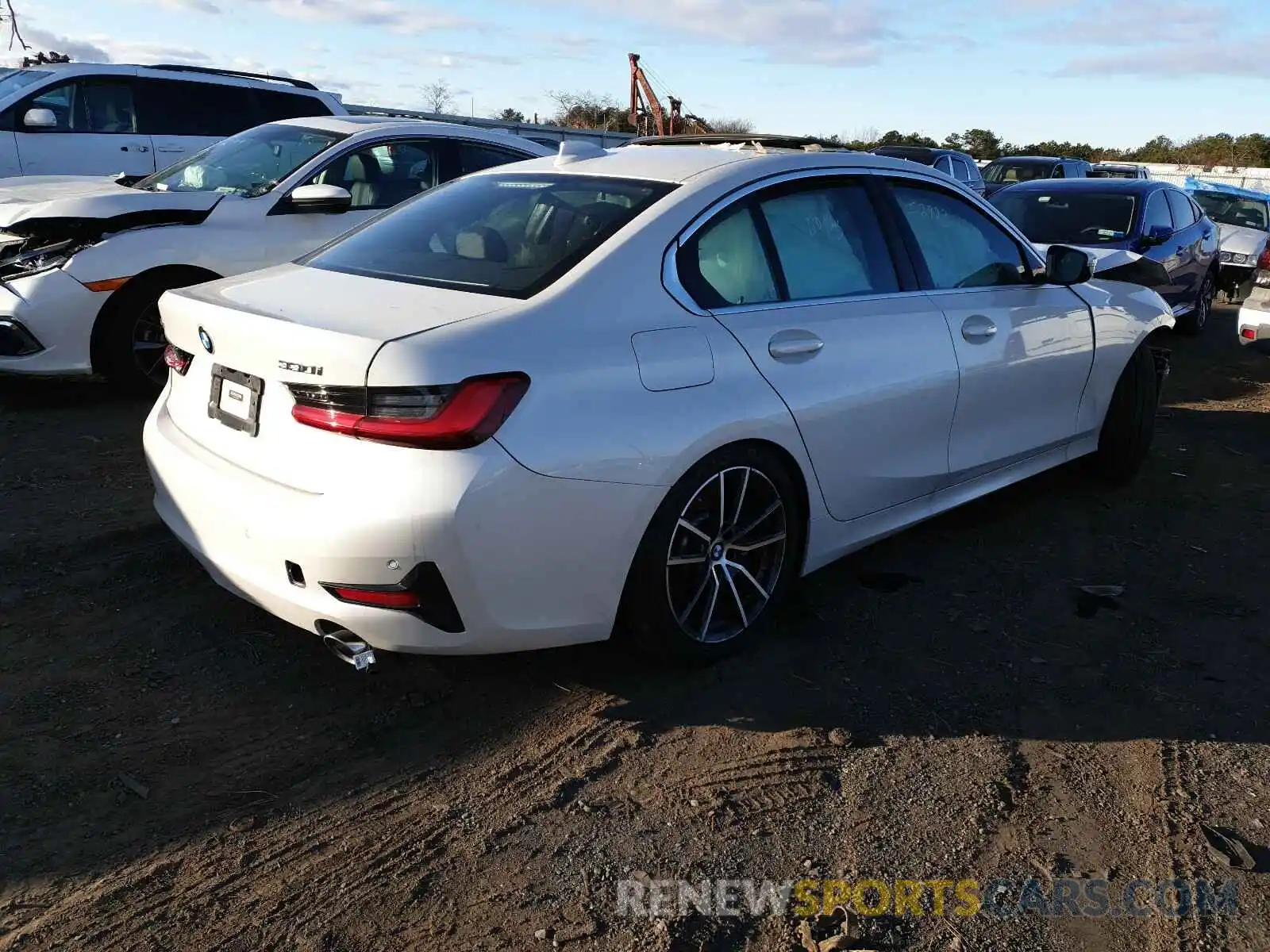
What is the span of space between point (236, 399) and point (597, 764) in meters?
1.49

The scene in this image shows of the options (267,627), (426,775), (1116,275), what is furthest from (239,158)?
(1116,275)

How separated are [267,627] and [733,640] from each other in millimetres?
1563

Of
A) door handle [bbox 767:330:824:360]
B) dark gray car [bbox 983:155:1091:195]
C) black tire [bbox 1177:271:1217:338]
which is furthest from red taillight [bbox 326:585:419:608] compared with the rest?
dark gray car [bbox 983:155:1091:195]

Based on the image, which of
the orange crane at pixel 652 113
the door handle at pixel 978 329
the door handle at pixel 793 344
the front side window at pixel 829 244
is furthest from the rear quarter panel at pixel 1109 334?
the orange crane at pixel 652 113

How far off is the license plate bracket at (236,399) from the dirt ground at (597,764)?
80cm

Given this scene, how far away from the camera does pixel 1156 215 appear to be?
33.8 feet

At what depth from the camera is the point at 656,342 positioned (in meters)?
3.28

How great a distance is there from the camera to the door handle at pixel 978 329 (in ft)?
14.4

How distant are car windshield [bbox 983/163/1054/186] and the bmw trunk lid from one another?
18.5 meters

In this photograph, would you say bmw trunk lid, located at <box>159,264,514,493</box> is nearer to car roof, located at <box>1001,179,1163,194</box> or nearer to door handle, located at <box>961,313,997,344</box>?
door handle, located at <box>961,313,997,344</box>

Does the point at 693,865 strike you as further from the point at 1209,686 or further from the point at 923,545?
the point at 923,545

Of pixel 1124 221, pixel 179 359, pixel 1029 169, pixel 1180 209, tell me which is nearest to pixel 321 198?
pixel 179 359

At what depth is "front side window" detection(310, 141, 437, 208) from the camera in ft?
23.0

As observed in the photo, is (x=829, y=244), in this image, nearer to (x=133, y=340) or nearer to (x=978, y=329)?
(x=978, y=329)
